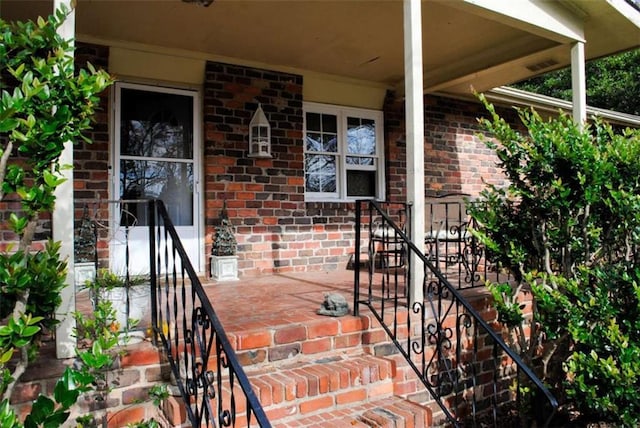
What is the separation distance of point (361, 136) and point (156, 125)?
2592 mm

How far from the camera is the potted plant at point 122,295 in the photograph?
2410 millimetres

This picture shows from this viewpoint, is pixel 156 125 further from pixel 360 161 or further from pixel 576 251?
pixel 576 251

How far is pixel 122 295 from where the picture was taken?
8.29 feet

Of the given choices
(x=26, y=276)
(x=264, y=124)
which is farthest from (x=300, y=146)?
(x=26, y=276)

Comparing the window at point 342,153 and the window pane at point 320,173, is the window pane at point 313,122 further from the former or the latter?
the window pane at point 320,173

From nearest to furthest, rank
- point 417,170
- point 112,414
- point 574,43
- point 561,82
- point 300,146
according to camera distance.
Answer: point 112,414 < point 417,170 < point 574,43 < point 300,146 < point 561,82

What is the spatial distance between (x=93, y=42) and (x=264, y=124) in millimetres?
1760

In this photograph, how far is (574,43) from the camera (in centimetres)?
447

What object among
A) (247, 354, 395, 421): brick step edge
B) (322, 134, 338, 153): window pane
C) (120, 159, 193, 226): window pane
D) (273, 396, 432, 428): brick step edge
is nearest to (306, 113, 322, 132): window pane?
(322, 134, 338, 153): window pane

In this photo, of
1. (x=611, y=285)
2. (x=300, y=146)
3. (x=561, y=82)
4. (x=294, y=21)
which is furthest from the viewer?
(x=561, y=82)

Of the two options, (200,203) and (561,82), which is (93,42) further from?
(561,82)

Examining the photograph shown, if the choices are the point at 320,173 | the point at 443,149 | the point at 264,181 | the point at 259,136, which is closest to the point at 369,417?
the point at 264,181

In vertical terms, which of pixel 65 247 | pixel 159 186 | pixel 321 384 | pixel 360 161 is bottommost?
pixel 321 384

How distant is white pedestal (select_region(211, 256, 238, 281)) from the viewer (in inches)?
181
